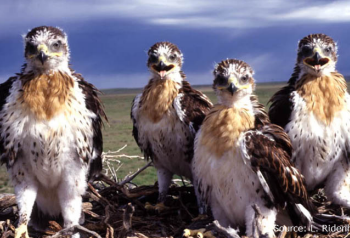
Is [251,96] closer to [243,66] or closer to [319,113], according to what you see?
[243,66]

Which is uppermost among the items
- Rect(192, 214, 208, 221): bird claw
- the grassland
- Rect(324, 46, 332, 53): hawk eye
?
Rect(324, 46, 332, 53): hawk eye

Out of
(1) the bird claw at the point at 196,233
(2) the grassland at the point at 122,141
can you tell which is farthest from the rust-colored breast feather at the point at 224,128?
(2) the grassland at the point at 122,141

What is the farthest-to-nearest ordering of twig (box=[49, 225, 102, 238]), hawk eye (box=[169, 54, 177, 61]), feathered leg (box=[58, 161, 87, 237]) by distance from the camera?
1. hawk eye (box=[169, 54, 177, 61])
2. feathered leg (box=[58, 161, 87, 237])
3. twig (box=[49, 225, 102, 238])

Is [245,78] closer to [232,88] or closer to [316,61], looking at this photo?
[232,88]

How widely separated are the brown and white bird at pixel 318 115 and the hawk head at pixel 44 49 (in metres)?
3.01

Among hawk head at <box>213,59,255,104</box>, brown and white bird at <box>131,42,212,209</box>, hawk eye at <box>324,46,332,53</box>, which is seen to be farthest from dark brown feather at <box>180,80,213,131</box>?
hawk eye at <box>324,46,332,53</box>

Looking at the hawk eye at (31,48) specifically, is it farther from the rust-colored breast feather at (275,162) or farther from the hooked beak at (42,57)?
the rust-colored breast feather at (275,162)

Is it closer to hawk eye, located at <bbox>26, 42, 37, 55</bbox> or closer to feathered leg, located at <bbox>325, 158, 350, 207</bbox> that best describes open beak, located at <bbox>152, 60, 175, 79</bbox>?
hawk eye, located at <bbox>26, 42, 37, 55</bbox>

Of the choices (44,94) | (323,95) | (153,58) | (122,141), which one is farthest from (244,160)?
(122,141)

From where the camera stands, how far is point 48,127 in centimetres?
589

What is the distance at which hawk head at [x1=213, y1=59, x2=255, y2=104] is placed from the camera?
604 cm

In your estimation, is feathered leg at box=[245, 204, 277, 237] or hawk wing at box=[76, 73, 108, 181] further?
hawk wing at box=[76, 73, 108, 181]

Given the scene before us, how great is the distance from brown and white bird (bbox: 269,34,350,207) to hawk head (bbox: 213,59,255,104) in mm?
916

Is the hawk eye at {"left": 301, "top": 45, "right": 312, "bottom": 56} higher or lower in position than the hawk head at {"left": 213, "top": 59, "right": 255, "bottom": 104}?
higher
